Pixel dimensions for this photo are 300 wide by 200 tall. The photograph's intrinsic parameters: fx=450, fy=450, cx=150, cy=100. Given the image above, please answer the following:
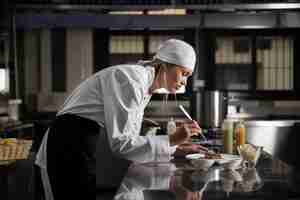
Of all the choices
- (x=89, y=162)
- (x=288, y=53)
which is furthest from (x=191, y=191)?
(x=288, y=53)

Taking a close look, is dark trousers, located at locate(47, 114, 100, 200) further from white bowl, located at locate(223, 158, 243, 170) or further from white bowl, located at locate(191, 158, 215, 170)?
white bowl, located at locate(223, 158, 243, 170)

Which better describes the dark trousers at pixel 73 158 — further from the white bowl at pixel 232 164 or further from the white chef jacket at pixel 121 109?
the white bowl at pixel 232 164

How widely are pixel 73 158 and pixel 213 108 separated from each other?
235cm

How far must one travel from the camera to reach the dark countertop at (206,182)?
4.45 ft

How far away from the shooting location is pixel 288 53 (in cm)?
513

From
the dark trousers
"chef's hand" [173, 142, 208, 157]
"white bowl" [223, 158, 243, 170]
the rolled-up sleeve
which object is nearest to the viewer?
the rolled-up sleeve

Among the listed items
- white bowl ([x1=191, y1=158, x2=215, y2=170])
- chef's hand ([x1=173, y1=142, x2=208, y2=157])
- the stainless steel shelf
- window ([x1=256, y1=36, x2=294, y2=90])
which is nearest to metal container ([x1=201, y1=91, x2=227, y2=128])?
the stainless steel shelf

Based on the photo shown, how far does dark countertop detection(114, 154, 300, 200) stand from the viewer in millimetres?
1356

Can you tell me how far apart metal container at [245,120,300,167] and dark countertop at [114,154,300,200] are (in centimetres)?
237

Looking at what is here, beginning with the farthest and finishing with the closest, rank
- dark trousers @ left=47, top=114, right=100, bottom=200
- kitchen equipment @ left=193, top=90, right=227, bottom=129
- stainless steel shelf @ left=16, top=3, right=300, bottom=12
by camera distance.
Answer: stainless steel shelf @ left=16, top=3, right=300, bottom=12, kitchen equipment @ left=193, top=90, right=227, bottom=129, dark trousers @ left=47, top=114, right=100, bottom=200

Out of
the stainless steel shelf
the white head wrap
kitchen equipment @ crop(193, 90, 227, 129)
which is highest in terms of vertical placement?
the stainless steel shelf

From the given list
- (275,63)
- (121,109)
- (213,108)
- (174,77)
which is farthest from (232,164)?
(275,63)

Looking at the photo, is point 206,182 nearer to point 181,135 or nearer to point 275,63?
point 181,135

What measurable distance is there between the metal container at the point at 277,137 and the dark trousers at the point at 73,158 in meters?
2.76
